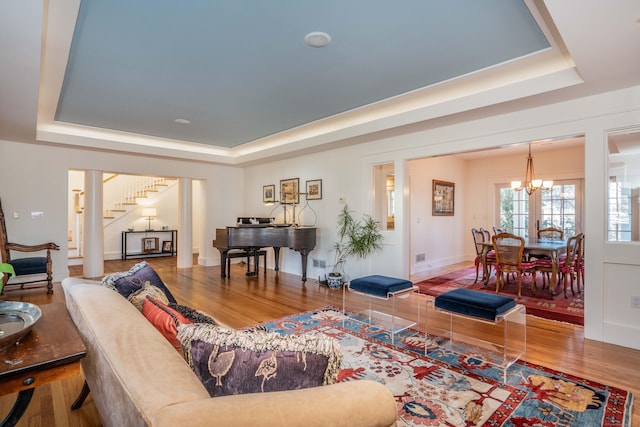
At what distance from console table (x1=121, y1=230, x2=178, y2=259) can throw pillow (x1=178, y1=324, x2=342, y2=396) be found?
9020mm

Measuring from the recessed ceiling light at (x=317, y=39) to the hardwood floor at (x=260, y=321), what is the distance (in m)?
2.91

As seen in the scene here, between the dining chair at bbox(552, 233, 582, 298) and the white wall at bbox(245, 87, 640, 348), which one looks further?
the dining chair at bbox(552, 233, 582, 298)

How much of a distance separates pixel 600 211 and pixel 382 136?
279 centimetres

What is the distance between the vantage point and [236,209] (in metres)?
8.27

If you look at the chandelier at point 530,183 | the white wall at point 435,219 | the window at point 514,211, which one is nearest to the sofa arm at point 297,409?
the chandelier at point 530,183

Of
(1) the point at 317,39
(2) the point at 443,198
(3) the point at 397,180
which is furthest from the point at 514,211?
(1) the point at 317,39

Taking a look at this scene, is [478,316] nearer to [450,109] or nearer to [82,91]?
[450,109]

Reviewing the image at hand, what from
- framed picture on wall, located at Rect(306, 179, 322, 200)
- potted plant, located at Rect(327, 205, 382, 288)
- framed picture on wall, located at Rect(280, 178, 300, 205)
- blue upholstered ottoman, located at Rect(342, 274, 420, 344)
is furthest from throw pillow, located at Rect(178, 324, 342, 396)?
framed picture on wall, located at Rect(280, 178, 300, 205)

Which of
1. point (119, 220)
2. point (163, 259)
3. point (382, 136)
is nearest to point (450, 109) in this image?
point (382, 136)

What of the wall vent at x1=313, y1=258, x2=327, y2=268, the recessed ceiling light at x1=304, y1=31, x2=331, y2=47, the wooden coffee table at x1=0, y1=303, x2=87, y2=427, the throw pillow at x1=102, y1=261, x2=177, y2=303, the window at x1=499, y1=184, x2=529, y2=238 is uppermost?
the recessed ceiling light at x1=304, y1=31, x2=331, y2=47

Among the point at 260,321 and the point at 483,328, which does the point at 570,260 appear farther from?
the point at 260,321

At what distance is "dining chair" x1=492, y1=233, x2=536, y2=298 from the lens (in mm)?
4898

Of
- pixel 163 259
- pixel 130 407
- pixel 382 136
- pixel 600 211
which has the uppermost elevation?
pixel 382 136

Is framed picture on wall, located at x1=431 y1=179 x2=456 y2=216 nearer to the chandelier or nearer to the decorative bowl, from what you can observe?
the chandelier
